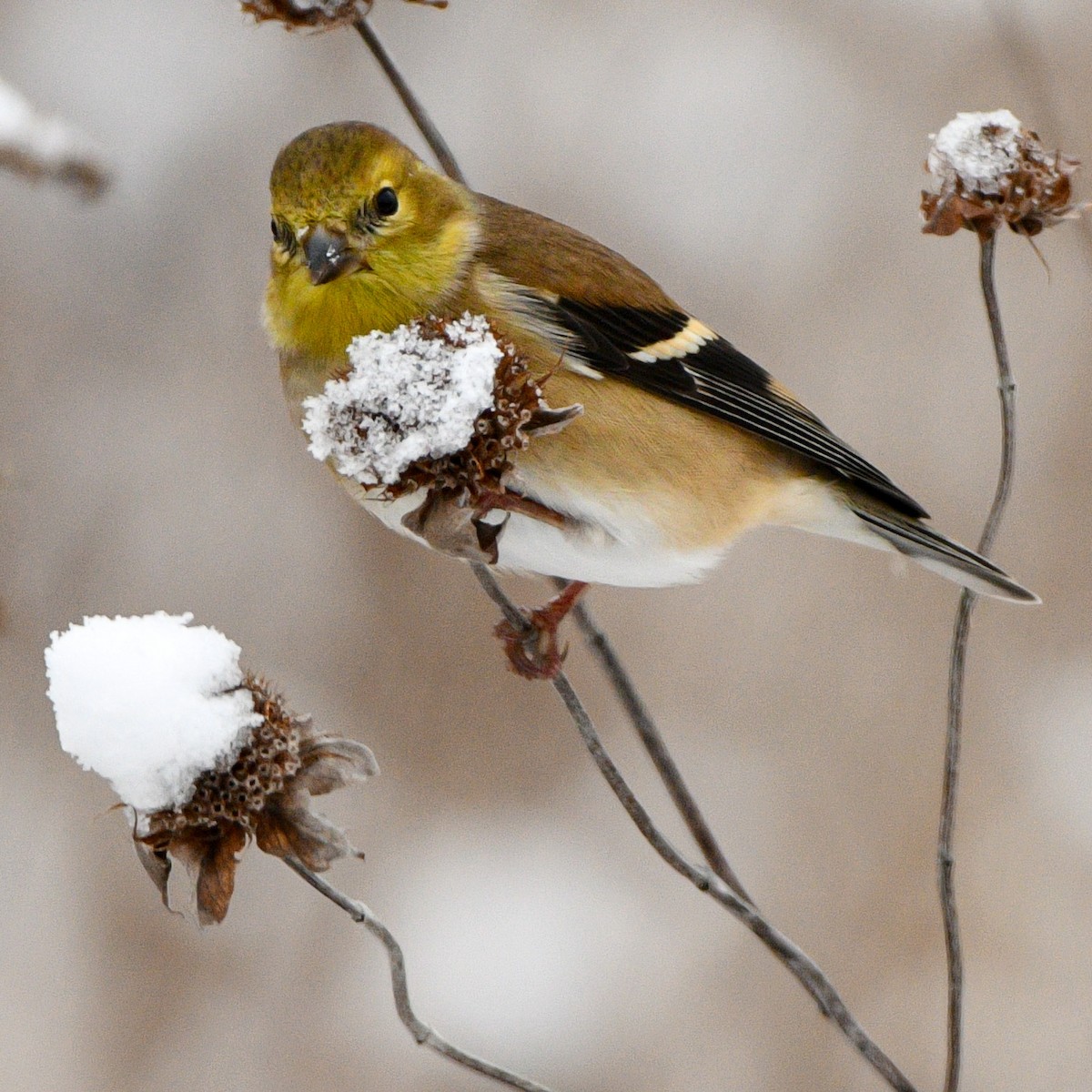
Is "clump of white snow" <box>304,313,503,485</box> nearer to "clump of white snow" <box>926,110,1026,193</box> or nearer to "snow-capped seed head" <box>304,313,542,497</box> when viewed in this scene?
"snow-capped seed head" <box>304,313,542,497</box>

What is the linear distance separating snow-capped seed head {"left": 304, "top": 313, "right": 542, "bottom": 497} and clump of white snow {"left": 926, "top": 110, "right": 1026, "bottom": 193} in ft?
2.46

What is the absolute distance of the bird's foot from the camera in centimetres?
176

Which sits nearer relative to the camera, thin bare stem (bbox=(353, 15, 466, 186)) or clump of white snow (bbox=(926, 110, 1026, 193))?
→ thin bare stem (bbox=(353, 15, 466, 186))

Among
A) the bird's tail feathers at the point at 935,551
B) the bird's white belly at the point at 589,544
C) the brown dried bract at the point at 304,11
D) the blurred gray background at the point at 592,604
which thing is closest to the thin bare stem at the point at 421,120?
the brown dried bract at the point at 304,11

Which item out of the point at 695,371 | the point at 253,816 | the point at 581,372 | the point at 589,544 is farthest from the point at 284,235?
the point at 253,816

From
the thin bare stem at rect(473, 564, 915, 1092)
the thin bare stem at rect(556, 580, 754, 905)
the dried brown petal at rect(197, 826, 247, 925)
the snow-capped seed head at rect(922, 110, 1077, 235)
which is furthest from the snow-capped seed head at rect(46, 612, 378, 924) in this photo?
the snow-capped seed head at rect(922, 110, 1077, 235)

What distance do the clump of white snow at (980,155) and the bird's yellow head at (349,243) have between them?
0.69m

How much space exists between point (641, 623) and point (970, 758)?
3.36 ft

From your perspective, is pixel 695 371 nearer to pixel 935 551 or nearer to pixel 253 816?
pixel 935 551

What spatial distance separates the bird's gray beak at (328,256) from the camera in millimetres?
1590

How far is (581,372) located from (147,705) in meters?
0.94

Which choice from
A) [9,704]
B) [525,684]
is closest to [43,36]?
[9,704]

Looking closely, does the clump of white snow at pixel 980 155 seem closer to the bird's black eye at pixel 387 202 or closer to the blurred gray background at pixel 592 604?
the bird's black eye at pixel 387 202

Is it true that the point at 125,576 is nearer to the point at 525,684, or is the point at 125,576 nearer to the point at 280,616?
the point at 280,616
